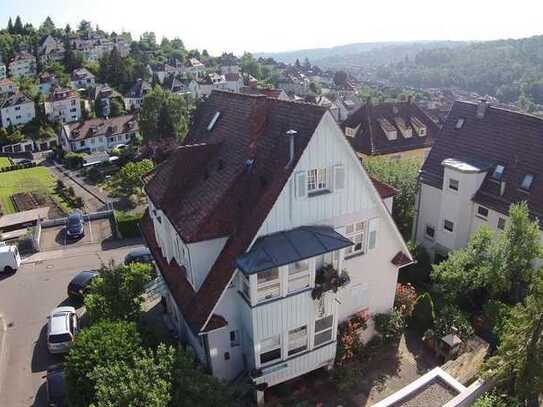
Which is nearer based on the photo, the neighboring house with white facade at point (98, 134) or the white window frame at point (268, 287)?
the white window frame at point (268, 287)

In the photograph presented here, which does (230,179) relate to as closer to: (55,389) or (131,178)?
(55,389)

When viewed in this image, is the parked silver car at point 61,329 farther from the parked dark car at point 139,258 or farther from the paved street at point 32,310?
the parked dark car at point 139,258

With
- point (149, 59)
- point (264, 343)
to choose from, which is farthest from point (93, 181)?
point (149, 59)

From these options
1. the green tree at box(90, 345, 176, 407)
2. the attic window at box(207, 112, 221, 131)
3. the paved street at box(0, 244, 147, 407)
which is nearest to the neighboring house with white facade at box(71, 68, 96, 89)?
the paved street at box(0, 244, 147, 407)

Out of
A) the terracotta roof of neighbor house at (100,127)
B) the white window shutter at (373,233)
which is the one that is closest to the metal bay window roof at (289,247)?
the white window shutter at (373,233)

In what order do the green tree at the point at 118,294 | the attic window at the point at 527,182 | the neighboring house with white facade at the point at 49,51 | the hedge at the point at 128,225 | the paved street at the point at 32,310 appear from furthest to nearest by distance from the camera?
the neighboring house with white facade at the point at 49,51
the hedge at the point at 128,225
the attic window at the point at 527,182
the paved street at the point at 32,310
the green tree at the point at 118,294

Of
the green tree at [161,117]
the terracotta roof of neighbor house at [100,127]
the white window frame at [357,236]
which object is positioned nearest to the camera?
the white window frame at [357,236]

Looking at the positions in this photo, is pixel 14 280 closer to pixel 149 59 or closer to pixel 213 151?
pixel 213 151

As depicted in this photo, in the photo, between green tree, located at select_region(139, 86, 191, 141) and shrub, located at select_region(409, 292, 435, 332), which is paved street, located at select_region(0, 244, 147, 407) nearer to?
shrub, located at select_region(409, 292, 435, 332)
